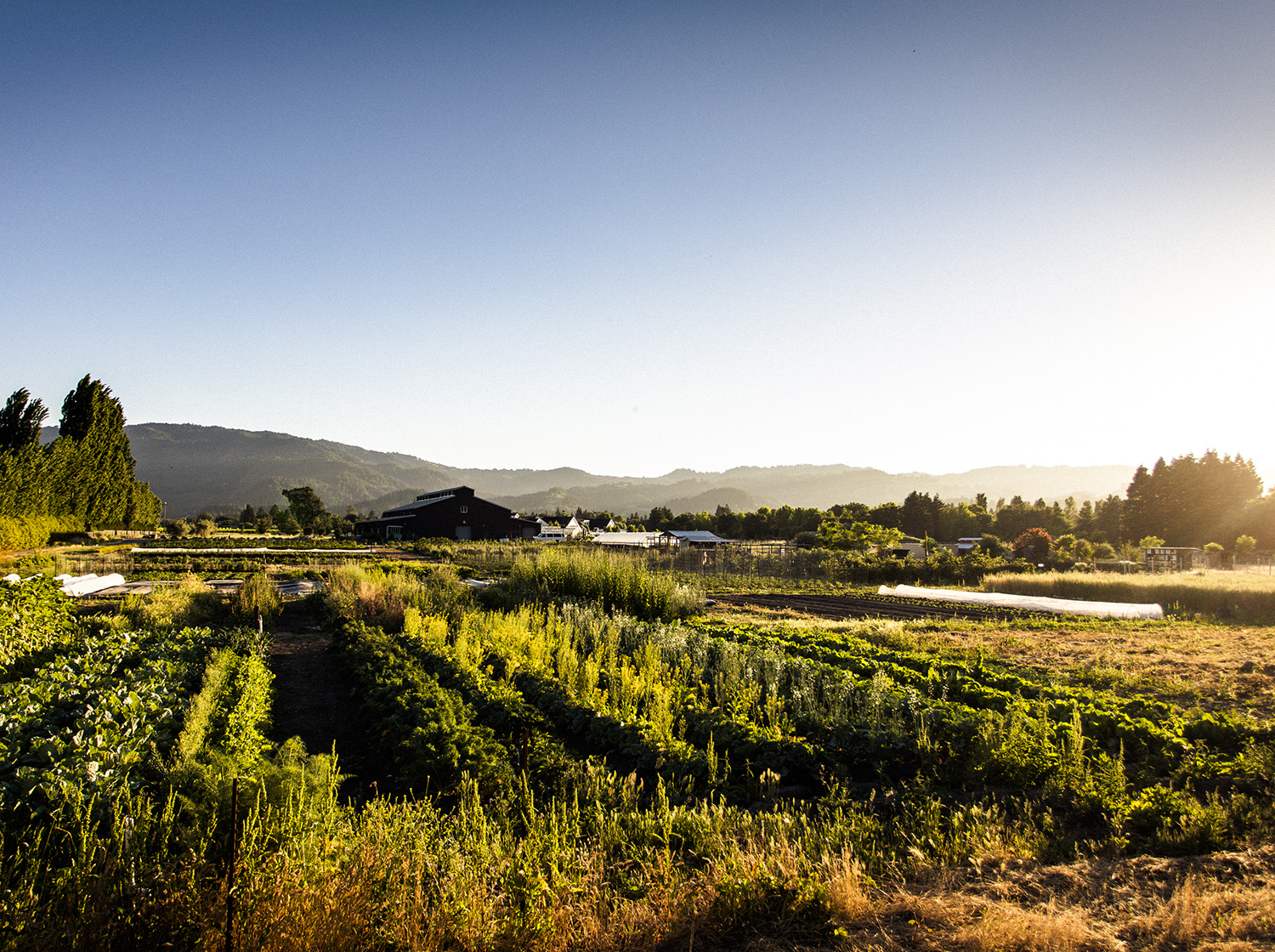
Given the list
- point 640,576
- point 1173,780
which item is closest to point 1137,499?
point 640,576

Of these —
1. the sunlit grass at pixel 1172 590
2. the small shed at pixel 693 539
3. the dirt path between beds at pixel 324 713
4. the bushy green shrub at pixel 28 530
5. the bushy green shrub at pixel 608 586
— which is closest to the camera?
the dirt path between beds at pixel 324 713

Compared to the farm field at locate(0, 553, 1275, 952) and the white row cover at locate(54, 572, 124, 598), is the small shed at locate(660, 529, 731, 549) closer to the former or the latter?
the white row cover at locate(54, 572, 124, 598)

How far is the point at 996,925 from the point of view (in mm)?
2977

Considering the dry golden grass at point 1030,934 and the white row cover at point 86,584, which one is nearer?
the dry golden grass at point 1030,934

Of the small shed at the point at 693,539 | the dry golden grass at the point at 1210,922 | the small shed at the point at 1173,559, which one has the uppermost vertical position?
the dry golden grass at the point at 1210,922

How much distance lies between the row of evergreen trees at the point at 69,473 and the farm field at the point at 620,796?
2693cm

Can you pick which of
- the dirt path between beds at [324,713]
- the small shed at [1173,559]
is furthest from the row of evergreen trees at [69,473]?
the small shed at [1173,559]

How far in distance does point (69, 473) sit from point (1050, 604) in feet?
167

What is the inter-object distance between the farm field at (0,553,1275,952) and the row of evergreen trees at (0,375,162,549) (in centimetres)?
2693

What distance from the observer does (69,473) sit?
37875mm

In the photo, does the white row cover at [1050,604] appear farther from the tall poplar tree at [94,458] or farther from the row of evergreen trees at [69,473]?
the tall poplar tree at [94,458]

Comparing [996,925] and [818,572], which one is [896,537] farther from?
[996,925]

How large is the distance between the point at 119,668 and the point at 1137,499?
77.8 m

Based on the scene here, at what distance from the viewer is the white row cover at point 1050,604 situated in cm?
1753
